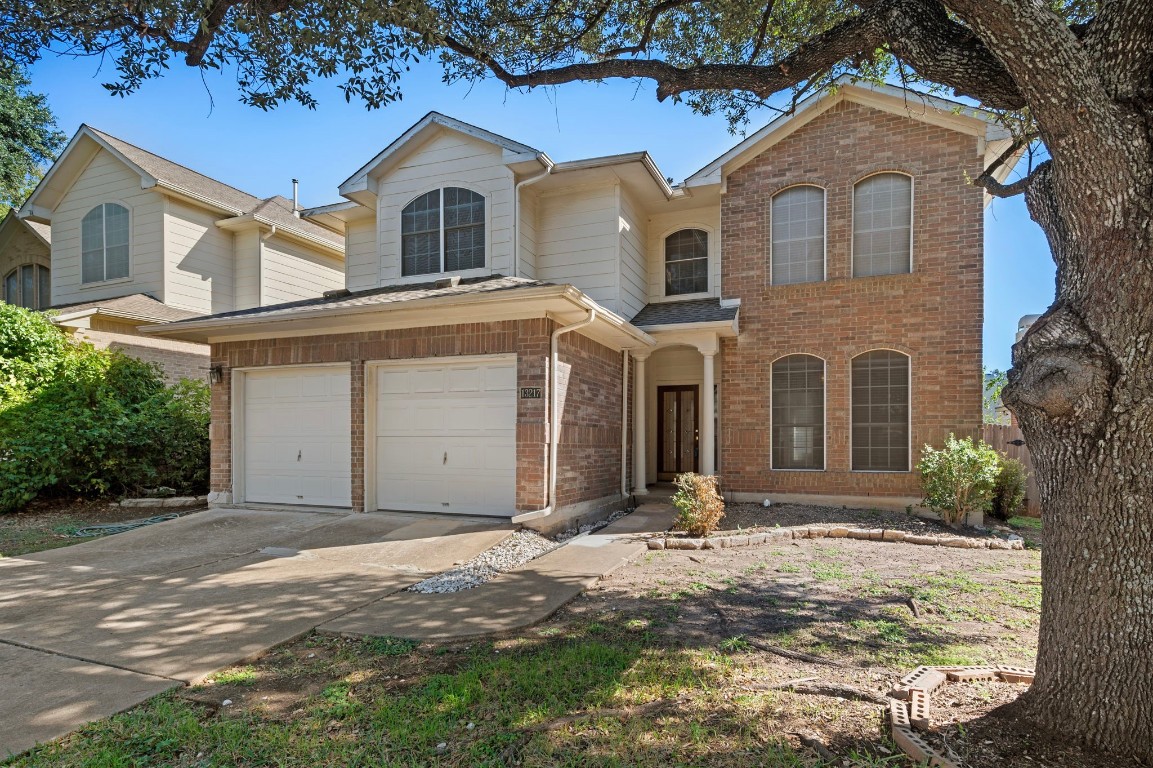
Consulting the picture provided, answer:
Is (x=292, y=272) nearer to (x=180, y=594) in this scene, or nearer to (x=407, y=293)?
(x=407, y=293)

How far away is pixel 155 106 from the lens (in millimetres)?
6668

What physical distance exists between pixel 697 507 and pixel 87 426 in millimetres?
9794

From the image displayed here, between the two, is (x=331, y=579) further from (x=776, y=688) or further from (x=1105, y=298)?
(x=1105, y=298)

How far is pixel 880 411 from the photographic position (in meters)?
10.2

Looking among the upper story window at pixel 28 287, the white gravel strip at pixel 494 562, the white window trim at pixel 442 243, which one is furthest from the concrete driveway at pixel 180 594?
the upper story window at pixel 28 287

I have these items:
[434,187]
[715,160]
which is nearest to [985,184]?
[715,160]

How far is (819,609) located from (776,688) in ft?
5.75

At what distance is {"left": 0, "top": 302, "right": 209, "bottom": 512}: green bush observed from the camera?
31.0ft

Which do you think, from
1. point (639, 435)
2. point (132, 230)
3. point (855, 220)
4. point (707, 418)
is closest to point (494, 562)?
point (639, 435)

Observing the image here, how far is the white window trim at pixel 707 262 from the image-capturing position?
38.0 ft

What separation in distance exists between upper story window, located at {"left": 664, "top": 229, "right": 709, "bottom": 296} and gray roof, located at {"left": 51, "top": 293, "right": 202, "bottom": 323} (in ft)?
34.1

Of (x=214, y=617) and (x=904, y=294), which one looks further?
(x=904, y=294)

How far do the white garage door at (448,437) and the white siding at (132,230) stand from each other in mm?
8215

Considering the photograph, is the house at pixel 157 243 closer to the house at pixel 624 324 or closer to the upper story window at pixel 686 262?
the house at pixel 624 324
